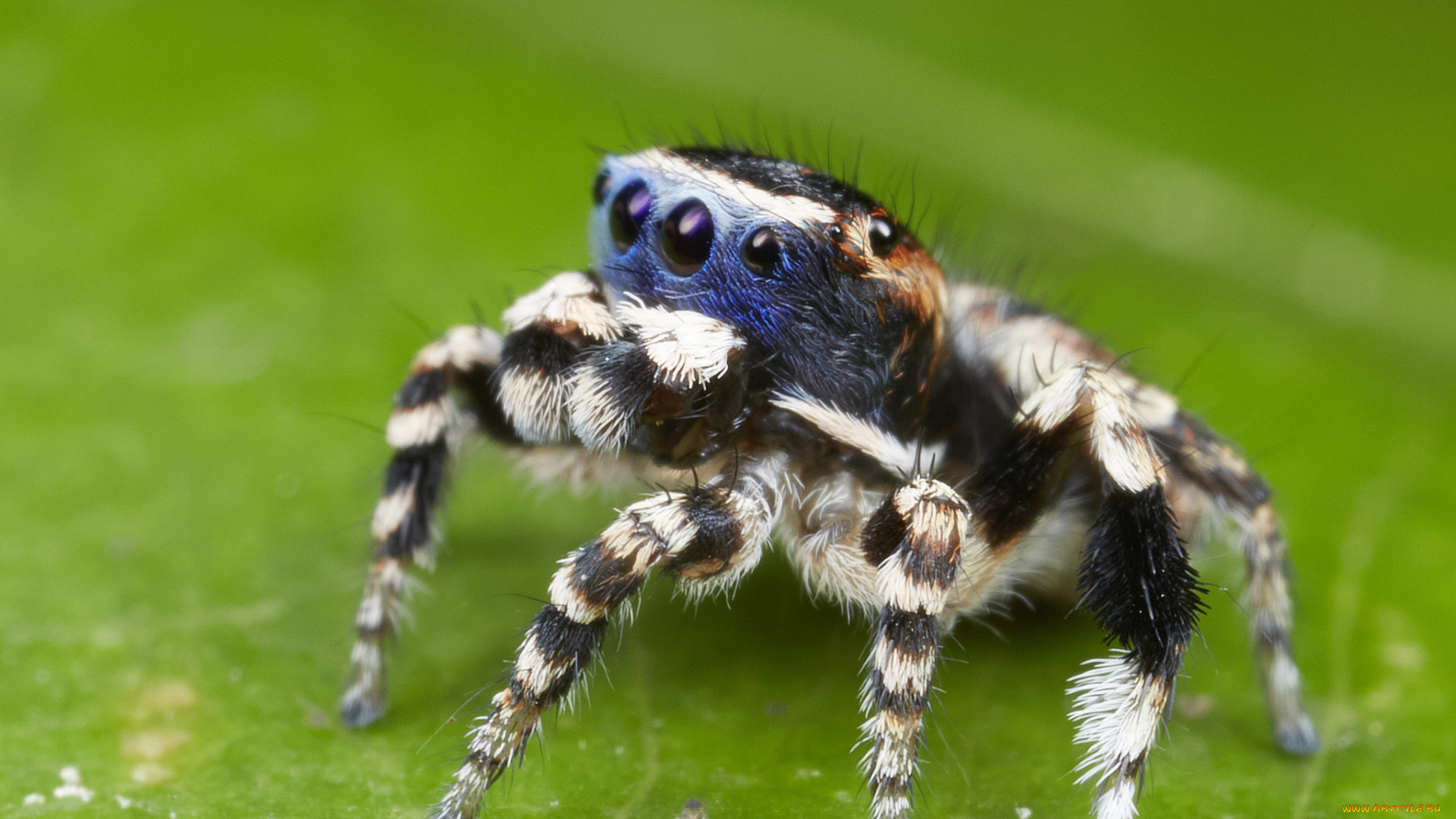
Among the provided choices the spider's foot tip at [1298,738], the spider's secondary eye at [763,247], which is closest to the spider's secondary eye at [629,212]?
the spider's secondary eye at [763,247]

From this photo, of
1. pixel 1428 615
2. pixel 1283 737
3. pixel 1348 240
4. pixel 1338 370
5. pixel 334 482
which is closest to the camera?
pixel 1283 737

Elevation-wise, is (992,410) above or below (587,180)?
above

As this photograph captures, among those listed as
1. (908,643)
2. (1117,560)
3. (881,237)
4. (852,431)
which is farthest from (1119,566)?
(881,237)

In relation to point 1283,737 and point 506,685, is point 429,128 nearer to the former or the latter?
point 506,685


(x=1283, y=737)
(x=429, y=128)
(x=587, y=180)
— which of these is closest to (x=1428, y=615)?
(x=1283, y=737)

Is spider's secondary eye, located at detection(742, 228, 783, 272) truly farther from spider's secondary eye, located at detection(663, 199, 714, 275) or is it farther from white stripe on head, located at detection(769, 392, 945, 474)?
white stripe on head, located at detection(769, 392, 945, 474)

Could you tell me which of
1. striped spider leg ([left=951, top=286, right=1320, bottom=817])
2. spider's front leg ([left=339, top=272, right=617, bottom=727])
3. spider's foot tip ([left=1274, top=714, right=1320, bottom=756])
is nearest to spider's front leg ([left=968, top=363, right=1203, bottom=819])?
striped spider leg ([left=951, top=286, right=1320, bottom=817])

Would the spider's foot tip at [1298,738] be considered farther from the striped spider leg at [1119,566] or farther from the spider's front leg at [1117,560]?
the spider's front leg at [1117,560]
